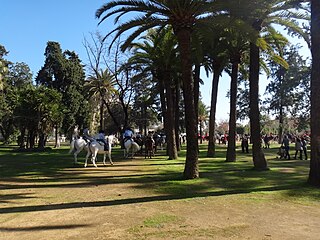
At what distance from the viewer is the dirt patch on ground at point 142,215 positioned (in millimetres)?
6785

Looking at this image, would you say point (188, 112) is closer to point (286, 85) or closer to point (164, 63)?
point (164, 63)

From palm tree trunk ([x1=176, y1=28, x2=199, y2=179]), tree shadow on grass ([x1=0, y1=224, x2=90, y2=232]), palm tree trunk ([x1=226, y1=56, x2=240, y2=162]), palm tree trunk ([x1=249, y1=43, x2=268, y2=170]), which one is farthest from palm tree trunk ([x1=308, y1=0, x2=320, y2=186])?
palm tree trunk ([x1=226, y1=56, x2=240, y2=162])

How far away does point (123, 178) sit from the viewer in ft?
48.2

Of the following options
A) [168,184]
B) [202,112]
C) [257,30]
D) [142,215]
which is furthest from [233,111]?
[202,112]

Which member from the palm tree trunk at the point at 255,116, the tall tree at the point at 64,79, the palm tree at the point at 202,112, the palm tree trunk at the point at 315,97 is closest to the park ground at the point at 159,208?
the palm tree trunk at the point at 315,97

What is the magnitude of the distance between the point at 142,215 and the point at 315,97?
7.32m

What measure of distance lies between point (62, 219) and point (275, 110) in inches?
2253

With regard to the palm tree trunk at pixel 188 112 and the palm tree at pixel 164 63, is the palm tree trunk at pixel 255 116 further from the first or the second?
the palm tree at pixel 164 63

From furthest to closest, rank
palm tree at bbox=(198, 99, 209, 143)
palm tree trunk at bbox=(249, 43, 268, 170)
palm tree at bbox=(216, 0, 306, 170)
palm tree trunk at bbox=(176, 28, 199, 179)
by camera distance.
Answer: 1. palm tree at bbox=(198, 99, 209, 143)
2. palm tree trunk at bbox=(249, 43, 268, 170)
3. palm tree at bbox=(216, 0, 306, 170)
4. palm tree trunk at bbox=(176, 28, 199, 179)

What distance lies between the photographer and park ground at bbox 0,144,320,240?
271 inches

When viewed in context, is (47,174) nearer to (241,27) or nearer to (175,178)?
(175,178)

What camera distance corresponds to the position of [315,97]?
11.9 meters

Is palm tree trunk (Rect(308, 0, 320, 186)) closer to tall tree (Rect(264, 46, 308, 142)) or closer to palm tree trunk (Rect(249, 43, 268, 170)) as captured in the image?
palm tree trunk (Rect(249, 43, 268, 170))

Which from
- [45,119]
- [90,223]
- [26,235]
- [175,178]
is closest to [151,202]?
[90,223]
